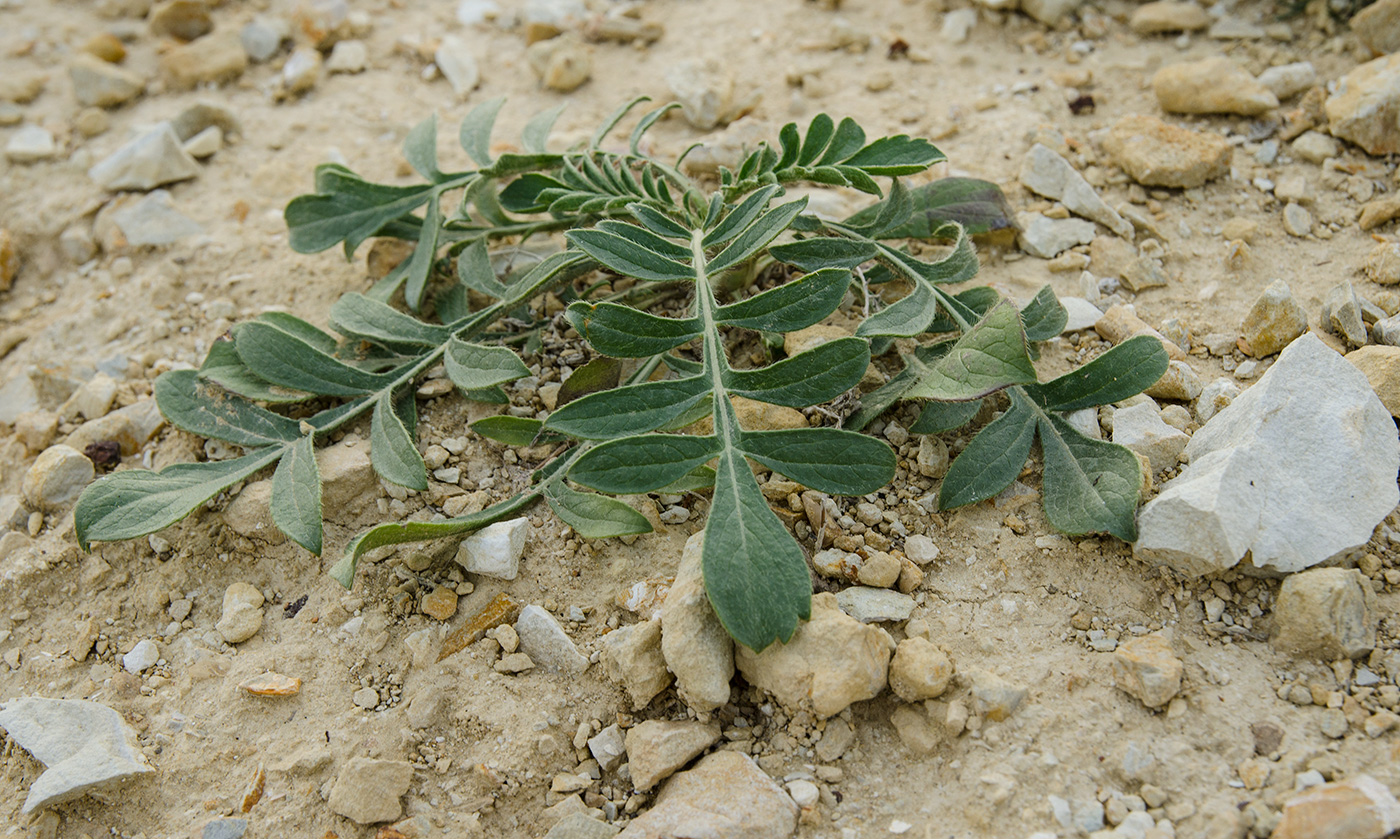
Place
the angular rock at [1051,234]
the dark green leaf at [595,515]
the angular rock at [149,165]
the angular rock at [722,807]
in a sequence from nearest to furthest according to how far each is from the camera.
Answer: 1. the angular rock at [722,807]
2. the dark green leaf at [595,515]
3. the angular rock at [1051,234]
4. the angular rock at [149,165]

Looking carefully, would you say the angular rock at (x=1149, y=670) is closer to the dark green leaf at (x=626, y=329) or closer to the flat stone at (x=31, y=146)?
the dark green leaf at (x=626, y=329)

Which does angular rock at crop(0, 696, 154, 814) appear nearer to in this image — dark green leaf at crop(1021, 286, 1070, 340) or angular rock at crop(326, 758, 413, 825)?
angular rock at crop(326, 758, 413, 825)

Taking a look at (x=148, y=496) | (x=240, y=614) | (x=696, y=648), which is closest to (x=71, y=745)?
(x=240, y=614)

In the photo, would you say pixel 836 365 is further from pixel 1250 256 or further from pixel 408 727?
pixel 1250 256

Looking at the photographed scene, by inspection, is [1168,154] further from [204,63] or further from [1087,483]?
[204,63]

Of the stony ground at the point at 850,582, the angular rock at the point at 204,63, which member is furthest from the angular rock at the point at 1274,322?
the angular rock at the point at 204,63

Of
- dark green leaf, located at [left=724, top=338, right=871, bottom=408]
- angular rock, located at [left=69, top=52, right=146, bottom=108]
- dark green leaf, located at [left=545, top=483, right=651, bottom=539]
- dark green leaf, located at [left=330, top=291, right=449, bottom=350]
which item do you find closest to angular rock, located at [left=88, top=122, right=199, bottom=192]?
angular rock, located at [left=69, top=52, right=146, bottom=108]
